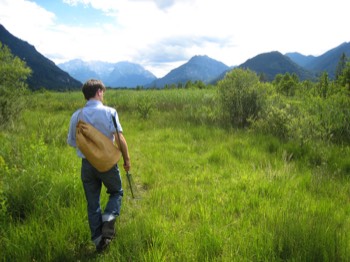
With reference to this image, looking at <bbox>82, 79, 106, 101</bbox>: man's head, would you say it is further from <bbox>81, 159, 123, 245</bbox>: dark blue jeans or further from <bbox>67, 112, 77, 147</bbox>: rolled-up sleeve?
<bbox>81, 159, 123, 245</bbox>: dark blue jeans

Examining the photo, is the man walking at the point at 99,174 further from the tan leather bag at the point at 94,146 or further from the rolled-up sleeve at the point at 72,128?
the tan leather bag at the point at 94,146

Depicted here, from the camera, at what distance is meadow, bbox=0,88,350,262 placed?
269 centimetres

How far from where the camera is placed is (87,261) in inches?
109

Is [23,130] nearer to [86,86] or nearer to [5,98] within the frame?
[5,98]

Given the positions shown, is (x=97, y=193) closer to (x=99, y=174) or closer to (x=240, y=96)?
(x=99, y=174)

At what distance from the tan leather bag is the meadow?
0.87m

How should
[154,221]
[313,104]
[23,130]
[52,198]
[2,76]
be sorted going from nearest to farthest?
1. [154,221]
2. [52,198]
3. [313,104]
4. [23,130]
5. [2,76]

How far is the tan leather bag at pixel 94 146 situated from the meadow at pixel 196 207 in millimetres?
866

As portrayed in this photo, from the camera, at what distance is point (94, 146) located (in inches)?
117

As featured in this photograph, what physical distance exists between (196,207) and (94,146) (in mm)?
1858

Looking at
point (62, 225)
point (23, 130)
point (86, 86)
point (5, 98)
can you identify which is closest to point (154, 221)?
point (62, 225)

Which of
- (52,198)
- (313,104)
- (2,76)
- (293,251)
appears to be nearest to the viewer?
(293,251)

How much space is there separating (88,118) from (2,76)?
28.4ft

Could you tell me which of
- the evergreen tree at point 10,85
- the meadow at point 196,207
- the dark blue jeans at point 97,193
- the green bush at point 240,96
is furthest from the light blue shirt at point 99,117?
the evergreen tree at point 10,85
